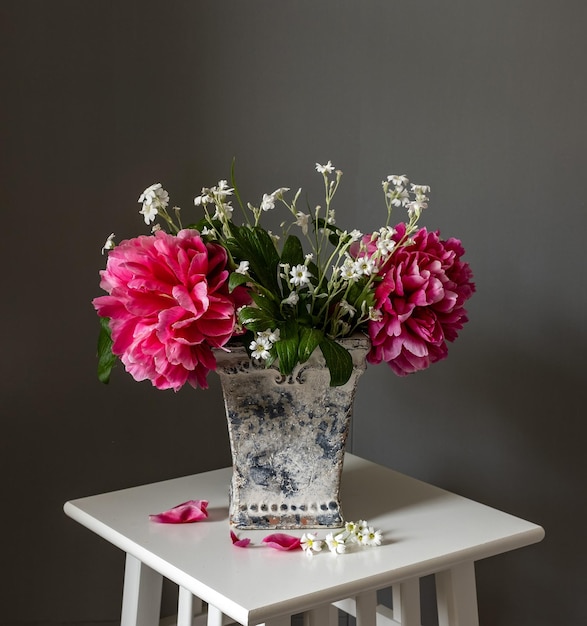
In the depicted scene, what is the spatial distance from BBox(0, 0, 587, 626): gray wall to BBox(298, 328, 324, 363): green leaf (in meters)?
Result: 0.65

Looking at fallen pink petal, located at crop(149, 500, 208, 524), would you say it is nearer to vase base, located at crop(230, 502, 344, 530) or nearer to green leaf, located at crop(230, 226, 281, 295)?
vase base, located at crop(230, 502, 344, 530)

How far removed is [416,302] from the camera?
39.3 inches

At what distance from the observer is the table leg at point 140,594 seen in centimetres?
116

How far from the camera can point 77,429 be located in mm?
1551

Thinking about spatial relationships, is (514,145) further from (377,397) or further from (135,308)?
(135,308)

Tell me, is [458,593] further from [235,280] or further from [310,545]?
[235,280]

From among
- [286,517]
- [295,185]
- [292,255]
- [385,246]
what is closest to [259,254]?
[292,255]

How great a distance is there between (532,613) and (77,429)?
88cm

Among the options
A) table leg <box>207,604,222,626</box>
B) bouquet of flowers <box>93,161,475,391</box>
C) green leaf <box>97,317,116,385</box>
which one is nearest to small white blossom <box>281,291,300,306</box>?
bouquet of flowers <box>93,161,475,391</box>

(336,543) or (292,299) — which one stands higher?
(292,299)

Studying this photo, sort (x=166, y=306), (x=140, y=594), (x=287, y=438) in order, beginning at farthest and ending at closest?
(x=140, y=594), (x=287, y=438), (x=166, y=306)

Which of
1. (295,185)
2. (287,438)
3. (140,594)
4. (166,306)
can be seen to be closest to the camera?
(166,306)

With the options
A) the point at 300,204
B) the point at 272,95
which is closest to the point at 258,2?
the point at 272,95

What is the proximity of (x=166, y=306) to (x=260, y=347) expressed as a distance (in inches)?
4.5
